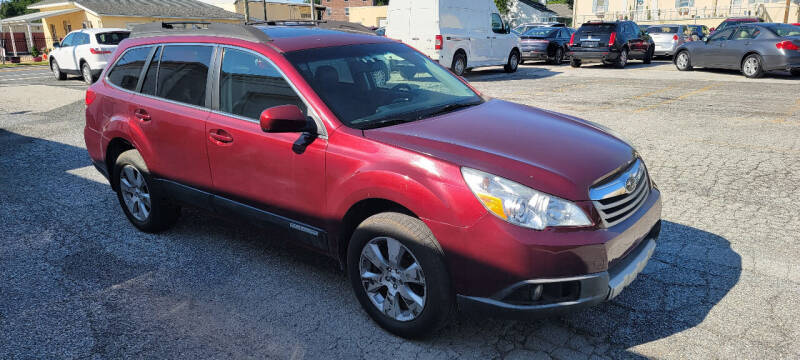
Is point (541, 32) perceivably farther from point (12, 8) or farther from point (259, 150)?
point (12, 8)

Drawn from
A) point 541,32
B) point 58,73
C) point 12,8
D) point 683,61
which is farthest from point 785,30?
point 12,8

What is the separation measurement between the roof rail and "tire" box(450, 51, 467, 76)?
1224 cm

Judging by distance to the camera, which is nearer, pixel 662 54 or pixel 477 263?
pixel 477 263

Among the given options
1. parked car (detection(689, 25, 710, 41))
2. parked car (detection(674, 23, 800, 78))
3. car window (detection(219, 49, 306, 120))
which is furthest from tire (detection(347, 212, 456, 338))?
parked car (detection(689, 25, 710, 41))

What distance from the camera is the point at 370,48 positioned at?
416 cm

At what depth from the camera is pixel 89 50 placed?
55.5 feet

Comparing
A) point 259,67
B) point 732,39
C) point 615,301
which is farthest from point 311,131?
point 732,39

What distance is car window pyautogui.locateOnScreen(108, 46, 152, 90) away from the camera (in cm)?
475

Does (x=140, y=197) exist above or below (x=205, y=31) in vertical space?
below

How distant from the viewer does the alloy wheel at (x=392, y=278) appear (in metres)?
3.05

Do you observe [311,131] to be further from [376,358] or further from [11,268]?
[11,268]

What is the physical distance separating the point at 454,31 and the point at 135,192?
13039mm

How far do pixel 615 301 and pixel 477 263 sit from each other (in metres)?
1.30

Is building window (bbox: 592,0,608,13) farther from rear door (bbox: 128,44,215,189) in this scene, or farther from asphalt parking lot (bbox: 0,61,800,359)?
rear door (bbox: 128,44,215,189)
